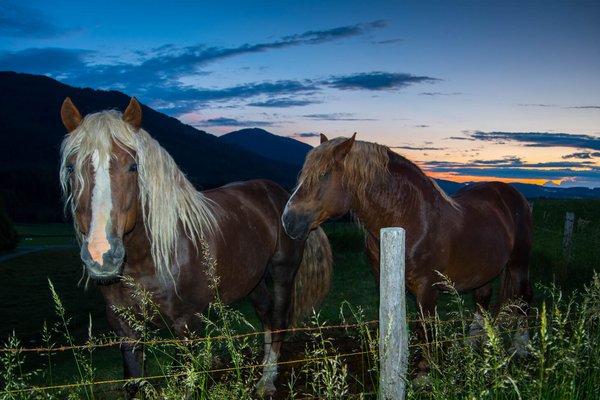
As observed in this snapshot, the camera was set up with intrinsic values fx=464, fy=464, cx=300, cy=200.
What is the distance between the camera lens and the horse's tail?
19.2ft

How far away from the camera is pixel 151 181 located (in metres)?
3.57

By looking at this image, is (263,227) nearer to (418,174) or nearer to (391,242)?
(418,174)

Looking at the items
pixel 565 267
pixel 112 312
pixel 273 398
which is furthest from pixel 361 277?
pixel 112 312

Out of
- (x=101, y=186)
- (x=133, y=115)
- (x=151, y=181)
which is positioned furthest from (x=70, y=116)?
(x=101, y=186)

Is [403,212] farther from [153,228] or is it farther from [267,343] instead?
[153,228]

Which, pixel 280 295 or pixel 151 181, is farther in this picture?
pixel 280 295

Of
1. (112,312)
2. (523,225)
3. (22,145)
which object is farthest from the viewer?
(22,145)

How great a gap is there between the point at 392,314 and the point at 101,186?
6.87 ft

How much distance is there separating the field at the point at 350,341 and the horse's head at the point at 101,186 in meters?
0.39

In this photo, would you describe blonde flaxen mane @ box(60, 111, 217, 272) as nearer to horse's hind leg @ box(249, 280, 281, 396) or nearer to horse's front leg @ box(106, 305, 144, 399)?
horse's front leg @ box(106, 305, 144, 399)

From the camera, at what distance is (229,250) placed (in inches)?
174

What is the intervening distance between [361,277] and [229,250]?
11.0 metres

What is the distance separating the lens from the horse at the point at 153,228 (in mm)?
3061

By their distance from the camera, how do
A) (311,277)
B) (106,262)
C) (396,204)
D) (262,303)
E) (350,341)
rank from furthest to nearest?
(350,341)
(311,277)
(262,303)
(396,204)
(106,262)
